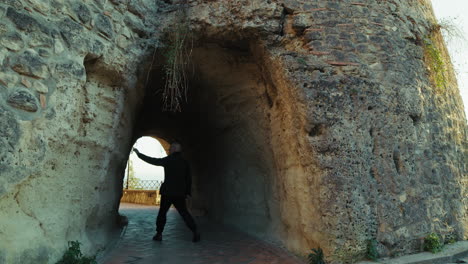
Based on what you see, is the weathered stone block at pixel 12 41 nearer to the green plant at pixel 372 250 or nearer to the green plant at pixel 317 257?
the green plant at pixel 317 257

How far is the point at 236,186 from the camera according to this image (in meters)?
5.41

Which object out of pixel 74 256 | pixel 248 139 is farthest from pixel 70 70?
pixel 248 139

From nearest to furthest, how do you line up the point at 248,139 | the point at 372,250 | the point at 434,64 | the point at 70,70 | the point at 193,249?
1. the point at 70,70
2. the point at 372,250
3. the point at 193,249
4. the point at 434,64
5. the point at 248,139

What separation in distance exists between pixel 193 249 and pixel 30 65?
263cm

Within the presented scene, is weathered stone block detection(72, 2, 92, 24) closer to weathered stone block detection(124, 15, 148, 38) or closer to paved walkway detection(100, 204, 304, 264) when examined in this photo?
weathered stone block detection(124, 15, 148, 38)

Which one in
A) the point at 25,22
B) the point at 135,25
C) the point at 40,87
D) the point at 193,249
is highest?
the point at 135,25

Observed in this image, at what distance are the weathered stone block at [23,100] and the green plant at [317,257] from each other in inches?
109

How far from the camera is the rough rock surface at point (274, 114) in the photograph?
8.87 ft

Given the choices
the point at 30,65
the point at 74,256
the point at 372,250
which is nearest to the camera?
the point at 30,65

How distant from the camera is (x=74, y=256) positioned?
2848 millimetres

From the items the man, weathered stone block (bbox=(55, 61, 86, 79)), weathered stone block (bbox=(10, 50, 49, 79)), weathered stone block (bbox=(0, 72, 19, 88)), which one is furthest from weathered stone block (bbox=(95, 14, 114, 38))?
the man

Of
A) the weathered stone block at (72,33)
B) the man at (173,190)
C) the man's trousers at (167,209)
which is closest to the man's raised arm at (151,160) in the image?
the man at (173,190)

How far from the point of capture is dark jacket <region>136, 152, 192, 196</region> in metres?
4.58

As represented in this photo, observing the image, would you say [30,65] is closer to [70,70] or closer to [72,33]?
[70,70]
